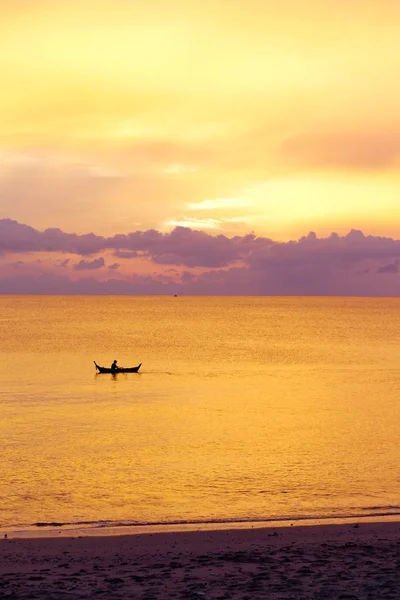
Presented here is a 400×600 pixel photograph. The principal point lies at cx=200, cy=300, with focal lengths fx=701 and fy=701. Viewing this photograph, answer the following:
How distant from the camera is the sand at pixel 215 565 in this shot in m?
15.1

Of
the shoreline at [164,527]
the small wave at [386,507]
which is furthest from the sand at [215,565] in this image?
the small wave at [386,507]

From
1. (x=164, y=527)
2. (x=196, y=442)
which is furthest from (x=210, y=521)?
(x=196, y=442)

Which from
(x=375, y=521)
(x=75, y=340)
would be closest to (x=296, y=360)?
(x=75, y=340)

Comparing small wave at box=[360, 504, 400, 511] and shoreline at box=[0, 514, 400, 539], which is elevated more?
shoreline at box=[0, 514, 400, 539]

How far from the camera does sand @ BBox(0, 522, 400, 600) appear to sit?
49.4 feet

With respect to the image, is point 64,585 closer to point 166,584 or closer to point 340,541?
point 166,584

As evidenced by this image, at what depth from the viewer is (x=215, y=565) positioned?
17.4m

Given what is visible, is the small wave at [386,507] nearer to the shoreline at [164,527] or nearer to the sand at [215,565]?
the shoreline at [164,527]

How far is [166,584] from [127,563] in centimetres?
244

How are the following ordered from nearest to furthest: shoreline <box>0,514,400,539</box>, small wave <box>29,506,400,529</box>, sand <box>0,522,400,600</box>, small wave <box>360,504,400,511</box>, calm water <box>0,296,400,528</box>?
sand <box>0,522,400,600</box>, shoreline <box>0,514,400,539</box>, small wave <box>29,506,400,529</box>, small wave <box>360,504,400,511</box>, calm water <box>0,296,400,528</box>

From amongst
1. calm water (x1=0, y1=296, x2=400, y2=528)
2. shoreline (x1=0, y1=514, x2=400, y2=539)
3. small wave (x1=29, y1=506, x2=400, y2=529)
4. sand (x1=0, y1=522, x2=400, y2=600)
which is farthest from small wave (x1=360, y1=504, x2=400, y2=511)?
sand (x1=0, y1=522, x2=400, y2=600)

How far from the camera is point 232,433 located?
138 ft

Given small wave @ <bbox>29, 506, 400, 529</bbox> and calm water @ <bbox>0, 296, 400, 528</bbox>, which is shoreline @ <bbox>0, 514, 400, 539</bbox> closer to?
small wave @ <bbox>29, 506, 400, 529</bbox>

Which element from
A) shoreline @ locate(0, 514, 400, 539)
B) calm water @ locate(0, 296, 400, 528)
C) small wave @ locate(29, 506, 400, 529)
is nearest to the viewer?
shoreline @ locate(0, 514, 400, 539)
